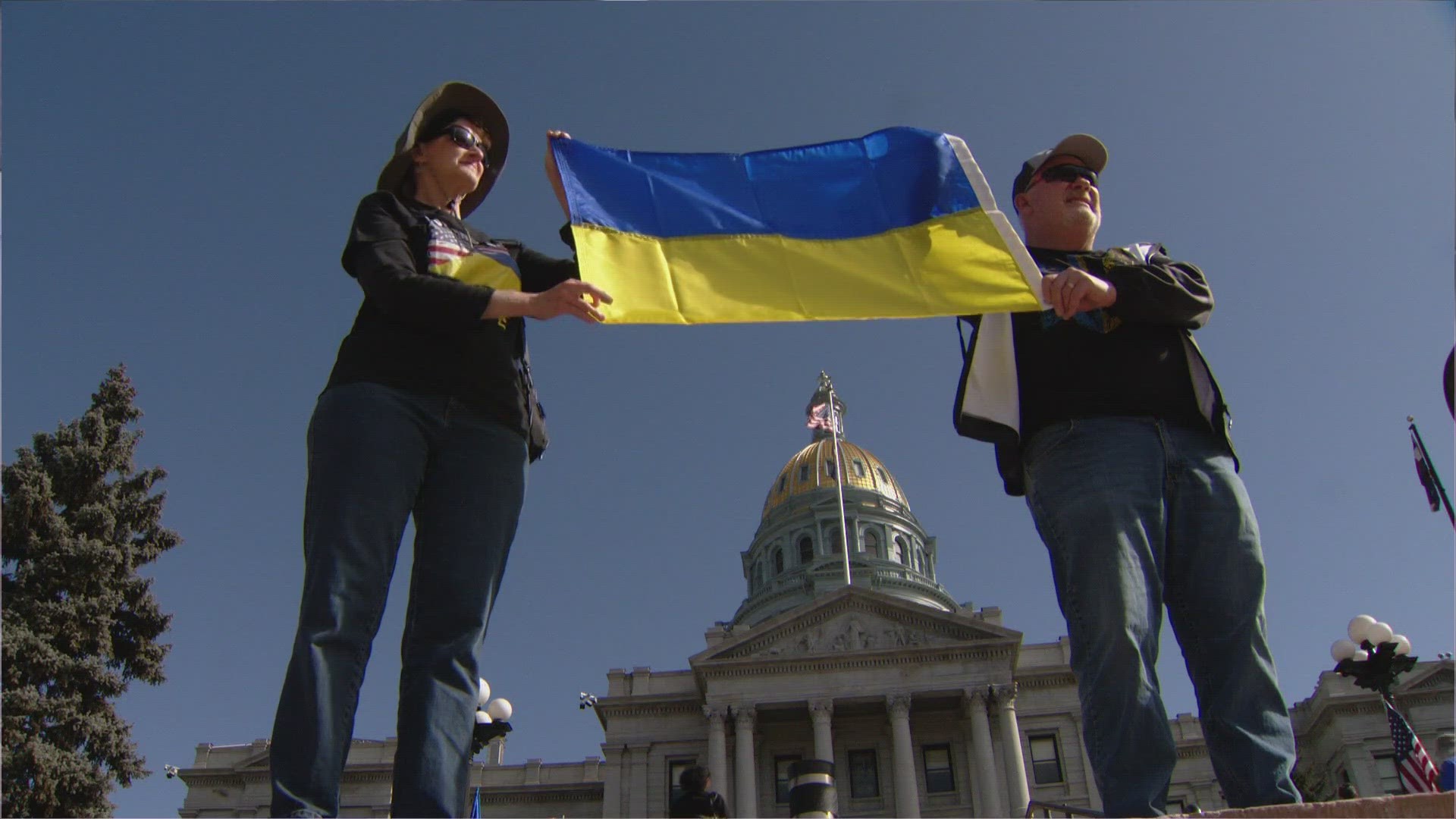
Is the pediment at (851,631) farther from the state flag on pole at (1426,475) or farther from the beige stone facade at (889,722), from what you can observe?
the state flag on pole at (1426,475)

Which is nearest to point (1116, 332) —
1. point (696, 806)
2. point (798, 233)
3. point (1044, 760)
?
point (798, 233)

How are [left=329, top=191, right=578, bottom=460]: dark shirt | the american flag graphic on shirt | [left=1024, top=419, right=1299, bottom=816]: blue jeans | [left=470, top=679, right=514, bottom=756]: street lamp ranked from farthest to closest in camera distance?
[left=470, top=679, right=514, bottom=756]: street lamp
the american flag graphic on shirt
[left=329, top=191, right=578, bottom=460]: dark shirt
[left=1024, top=419, right=1299, bottom=816]: blue jeans

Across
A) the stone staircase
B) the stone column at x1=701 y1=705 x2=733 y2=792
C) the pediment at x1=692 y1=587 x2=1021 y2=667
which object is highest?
the pediment at x1=692 y1=587 x2=1021 y2=667

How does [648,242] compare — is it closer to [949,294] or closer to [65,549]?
[949,294]

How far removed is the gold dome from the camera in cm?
6838

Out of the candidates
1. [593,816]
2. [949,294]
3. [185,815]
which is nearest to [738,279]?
[949,294]

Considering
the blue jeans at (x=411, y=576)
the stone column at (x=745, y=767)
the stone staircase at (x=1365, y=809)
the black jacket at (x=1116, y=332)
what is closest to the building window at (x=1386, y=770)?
the stone column at (x=745, y=767)

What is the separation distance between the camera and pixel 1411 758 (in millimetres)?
14695

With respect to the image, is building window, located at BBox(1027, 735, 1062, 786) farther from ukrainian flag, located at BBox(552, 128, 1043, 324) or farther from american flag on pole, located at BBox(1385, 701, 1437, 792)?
ukrainian flag, located at BBox(552, 128, 1043, 324)

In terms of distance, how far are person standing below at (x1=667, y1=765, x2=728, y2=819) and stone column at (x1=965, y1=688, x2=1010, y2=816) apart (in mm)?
32511

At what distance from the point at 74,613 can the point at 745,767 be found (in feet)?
84.1

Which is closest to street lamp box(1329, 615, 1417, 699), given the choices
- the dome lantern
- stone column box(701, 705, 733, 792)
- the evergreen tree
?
the evergreen tree

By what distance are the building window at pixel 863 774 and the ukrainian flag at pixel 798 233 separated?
3993 cm

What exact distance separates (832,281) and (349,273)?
195cm
